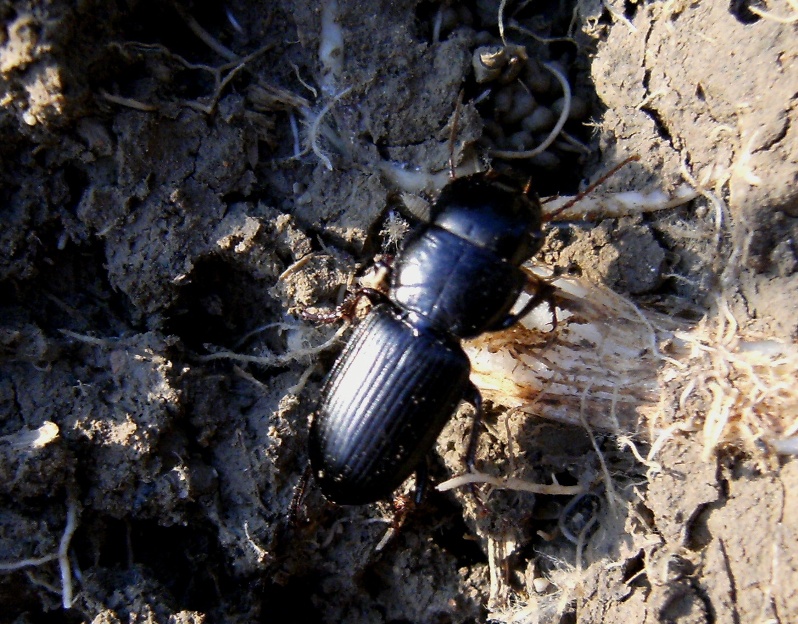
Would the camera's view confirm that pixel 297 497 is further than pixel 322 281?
No

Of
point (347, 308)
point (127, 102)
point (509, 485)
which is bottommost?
point (509, 485)

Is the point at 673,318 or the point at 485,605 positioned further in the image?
the point at 485,605

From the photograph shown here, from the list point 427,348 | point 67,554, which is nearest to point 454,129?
point 427,348

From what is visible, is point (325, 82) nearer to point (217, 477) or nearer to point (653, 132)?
point (653, 132)

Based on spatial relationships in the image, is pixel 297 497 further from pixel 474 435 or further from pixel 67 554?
pixel 67 554

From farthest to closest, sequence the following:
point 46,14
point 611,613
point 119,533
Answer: point 119,533, point 611,613, point 46,14

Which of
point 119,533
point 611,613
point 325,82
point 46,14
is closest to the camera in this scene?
point 46,14

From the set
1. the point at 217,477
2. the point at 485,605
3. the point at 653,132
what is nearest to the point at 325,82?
the point at 653,132

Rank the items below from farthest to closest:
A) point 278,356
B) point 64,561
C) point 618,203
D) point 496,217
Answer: point 278,356 → point 618,203 → point 496,217 → point 64,561
